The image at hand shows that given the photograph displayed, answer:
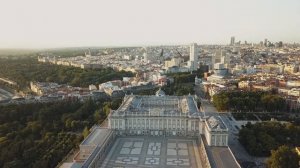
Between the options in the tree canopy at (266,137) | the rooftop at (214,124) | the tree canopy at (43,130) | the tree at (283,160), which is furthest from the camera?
the rooftop at (214,124)

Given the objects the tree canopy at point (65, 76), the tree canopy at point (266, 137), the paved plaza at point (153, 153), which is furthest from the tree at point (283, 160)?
the tree canopy at point (65, 76)

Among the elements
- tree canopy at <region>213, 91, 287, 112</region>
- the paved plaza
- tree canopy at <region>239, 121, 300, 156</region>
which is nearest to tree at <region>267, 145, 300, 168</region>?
tree canopy at <region>239, 121, 300, 156</region>

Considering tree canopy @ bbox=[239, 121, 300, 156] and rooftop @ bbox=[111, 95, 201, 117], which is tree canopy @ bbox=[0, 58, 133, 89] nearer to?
rooftop @ bbox=[111, 95, 201, 117]

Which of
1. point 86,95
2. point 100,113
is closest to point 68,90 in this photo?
point 86,95

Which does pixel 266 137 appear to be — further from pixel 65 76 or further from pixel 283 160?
pixel 65 76

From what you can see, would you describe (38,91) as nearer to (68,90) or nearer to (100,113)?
(68,90)

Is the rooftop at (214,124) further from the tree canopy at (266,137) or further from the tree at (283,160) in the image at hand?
the tree at (283,160)
